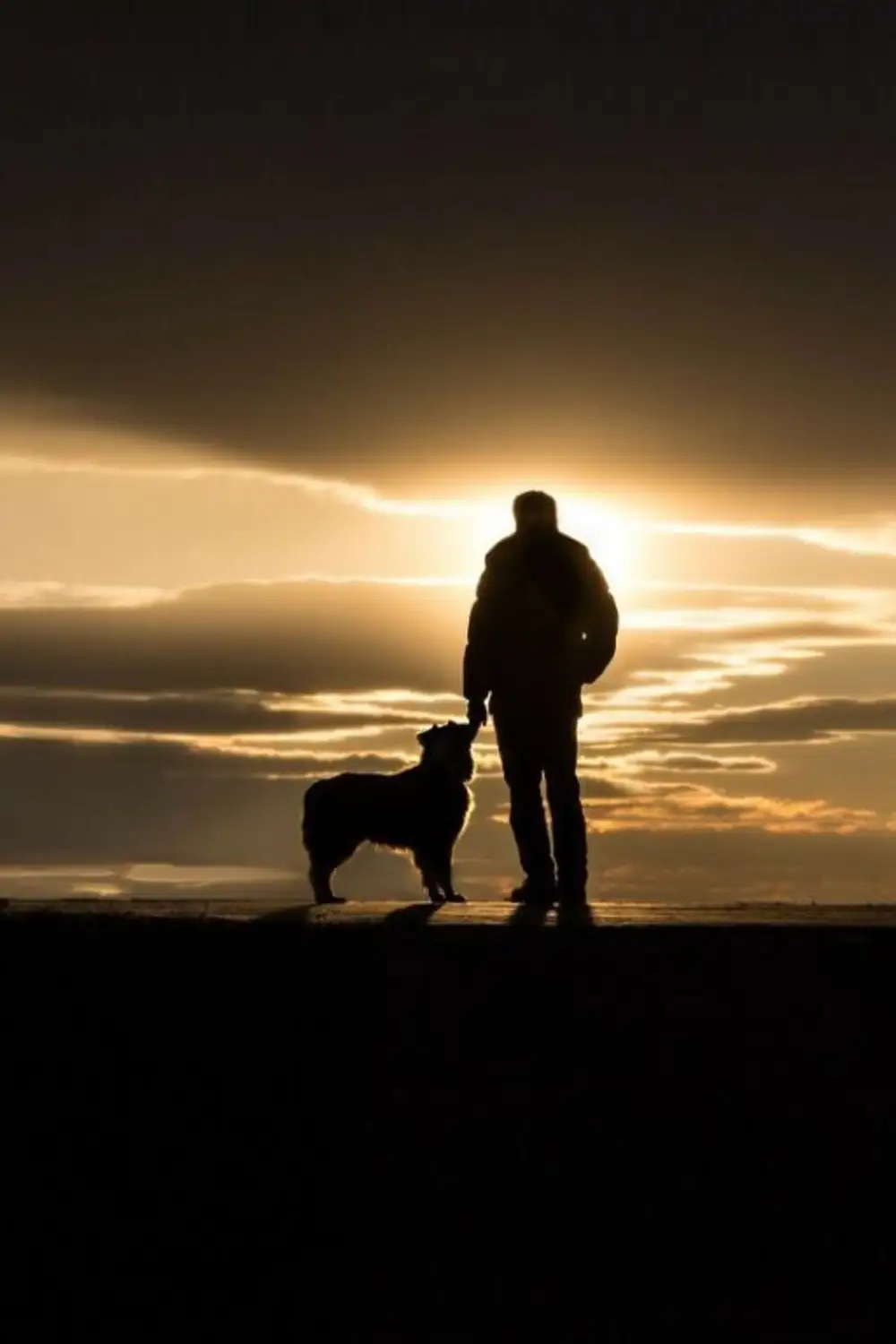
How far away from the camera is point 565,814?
11938 mm

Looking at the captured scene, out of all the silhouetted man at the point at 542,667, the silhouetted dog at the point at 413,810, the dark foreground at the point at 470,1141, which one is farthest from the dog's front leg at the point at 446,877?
the dark foreground at the point at 470,1141

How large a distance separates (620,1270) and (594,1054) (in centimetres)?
77

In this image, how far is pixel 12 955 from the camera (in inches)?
313

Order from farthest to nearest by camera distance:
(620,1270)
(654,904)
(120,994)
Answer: (654,904) → (120,994) → (620,1270)

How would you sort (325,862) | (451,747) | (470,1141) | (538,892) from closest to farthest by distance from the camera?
1. (470,1141)
2. (538,892)
3. (451,747)
4. (325,862)

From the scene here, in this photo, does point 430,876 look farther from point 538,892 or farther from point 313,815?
point 538,892

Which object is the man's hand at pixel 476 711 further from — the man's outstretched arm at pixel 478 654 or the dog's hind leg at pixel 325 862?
the dog's hind leg at pixel 325 862

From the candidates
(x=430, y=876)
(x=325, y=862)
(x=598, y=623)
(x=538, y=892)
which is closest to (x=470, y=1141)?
(x=538, y=892)

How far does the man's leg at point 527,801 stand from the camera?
11.9 m

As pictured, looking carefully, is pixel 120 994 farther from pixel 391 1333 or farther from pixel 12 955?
pixel 391 1333

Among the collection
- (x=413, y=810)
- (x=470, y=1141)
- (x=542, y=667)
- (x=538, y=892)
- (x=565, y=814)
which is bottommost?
(x=470, y=1141)

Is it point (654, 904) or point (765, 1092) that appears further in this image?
point (654, 904)

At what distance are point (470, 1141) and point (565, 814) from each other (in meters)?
4.52

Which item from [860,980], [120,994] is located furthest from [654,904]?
[120,994]
